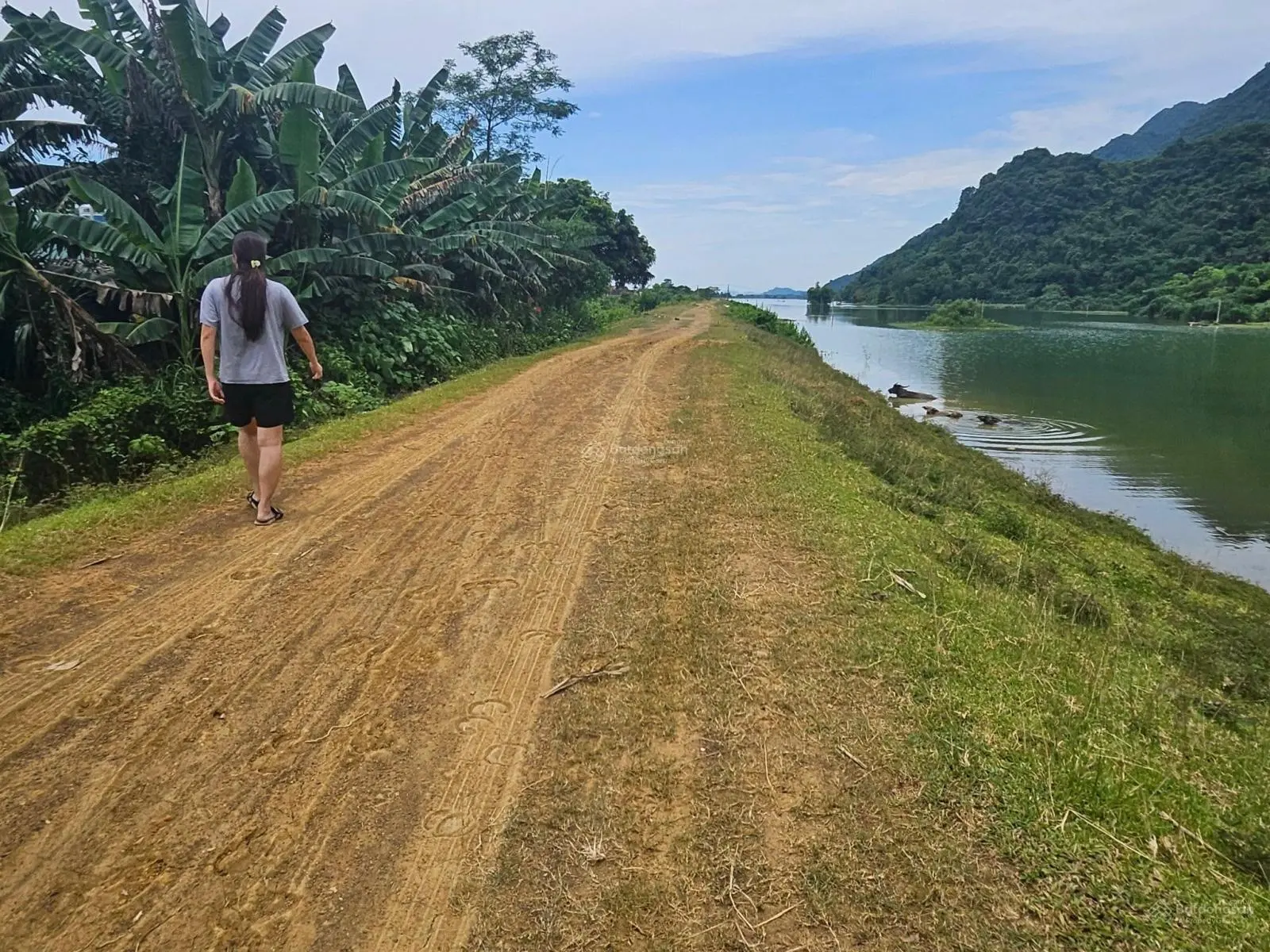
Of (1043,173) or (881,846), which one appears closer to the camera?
(881,846)

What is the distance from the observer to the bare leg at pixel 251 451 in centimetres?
482

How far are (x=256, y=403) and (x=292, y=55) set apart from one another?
9908 millimetres

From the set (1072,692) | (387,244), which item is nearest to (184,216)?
(387,244)

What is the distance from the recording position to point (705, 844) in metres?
2.30

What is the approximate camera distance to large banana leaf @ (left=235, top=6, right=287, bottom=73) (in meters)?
11.5

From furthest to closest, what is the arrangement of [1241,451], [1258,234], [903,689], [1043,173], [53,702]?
1. [1043,173]
2. [1258,234]
3. [1241,451]
4. [903,689]
5. [53,702]

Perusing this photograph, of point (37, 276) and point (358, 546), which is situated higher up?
point (37, 276)

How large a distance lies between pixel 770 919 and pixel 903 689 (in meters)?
1.37

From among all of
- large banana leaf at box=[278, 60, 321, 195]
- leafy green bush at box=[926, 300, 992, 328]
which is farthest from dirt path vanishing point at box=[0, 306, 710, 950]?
leafy green bush at box=[926, 300, 992, 328]

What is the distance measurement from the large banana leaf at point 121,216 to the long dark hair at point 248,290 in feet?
17.6

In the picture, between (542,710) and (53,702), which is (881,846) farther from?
(53,702)

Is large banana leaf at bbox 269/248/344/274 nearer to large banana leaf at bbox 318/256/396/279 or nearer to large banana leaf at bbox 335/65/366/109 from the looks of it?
large banana leaf at bbox 318/256/396/279

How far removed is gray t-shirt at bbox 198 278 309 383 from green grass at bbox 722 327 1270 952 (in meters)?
3.45

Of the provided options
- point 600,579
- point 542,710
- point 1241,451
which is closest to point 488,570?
point 600,579
